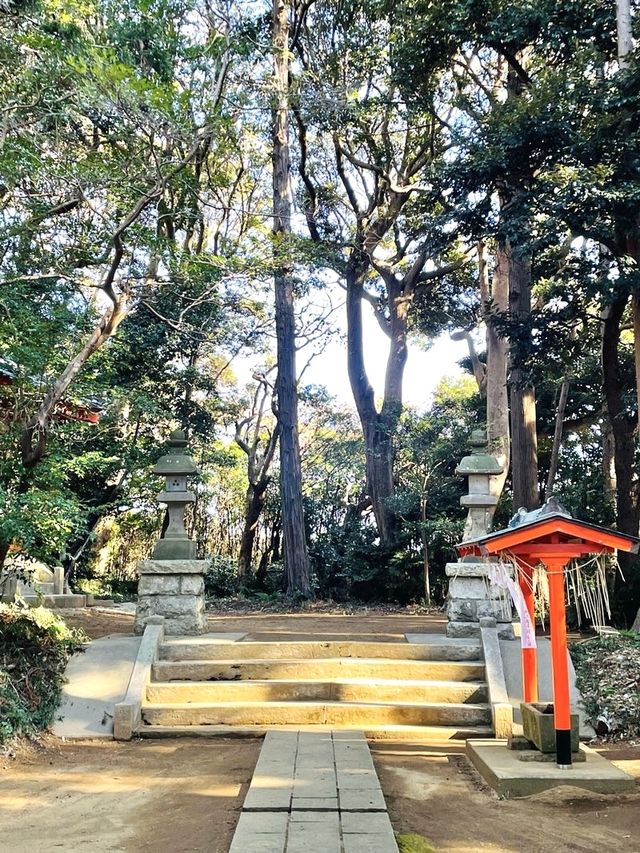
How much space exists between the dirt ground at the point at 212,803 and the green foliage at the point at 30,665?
1.20ft

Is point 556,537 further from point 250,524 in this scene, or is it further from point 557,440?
point 250,524

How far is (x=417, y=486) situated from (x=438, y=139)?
312 inches

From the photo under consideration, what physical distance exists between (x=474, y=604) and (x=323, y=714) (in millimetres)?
2276

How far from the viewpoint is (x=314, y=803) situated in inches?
165

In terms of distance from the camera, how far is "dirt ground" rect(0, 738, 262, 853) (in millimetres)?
3910

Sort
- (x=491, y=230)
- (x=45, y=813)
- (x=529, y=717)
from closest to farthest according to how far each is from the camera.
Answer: (x=45, y=813) → (x=529, y=717) → (x=491, y=230)

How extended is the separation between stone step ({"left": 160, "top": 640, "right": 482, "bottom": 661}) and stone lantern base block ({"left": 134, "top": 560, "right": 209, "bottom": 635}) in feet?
1.83

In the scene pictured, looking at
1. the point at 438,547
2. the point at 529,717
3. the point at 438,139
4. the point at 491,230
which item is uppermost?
the point at 438,139

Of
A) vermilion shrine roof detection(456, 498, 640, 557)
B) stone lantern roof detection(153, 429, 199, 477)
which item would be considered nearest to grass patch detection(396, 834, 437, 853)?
vermilion shrine roof detection(456, 498, 640, 557)

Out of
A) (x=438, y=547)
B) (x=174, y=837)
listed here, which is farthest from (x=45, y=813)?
(x=438, y=547)

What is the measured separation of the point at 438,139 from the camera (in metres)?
16.2

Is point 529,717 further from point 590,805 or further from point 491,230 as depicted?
point 491,230

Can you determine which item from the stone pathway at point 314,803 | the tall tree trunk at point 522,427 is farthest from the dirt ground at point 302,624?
the stone pathway at point 314,803

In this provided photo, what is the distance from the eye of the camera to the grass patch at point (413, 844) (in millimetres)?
3670
